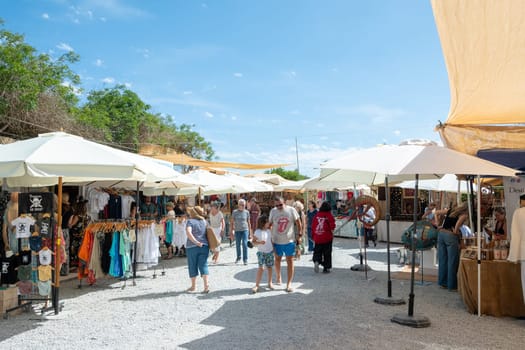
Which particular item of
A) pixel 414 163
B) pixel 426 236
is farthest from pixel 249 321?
pixel 426 236

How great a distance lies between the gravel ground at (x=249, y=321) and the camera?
15.1 feet

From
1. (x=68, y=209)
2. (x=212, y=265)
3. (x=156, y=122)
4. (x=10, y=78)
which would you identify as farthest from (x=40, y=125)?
(x=156, y=122)

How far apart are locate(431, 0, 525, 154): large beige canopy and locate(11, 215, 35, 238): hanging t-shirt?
6201mm

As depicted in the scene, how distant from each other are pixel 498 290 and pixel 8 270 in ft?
23.1

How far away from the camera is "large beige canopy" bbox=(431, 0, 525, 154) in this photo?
16.7 feet

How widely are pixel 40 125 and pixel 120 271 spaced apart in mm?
10510

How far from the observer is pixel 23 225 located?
19.0 ft

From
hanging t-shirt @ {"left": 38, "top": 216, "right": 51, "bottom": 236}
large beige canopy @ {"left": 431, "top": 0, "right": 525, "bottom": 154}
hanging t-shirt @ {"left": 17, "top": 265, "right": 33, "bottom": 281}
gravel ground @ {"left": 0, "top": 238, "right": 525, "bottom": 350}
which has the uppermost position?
large beige canopy @ {"left": 431, "top": 0, "right": 525, "bottom": 154}

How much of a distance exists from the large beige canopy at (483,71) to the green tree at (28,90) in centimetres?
1336

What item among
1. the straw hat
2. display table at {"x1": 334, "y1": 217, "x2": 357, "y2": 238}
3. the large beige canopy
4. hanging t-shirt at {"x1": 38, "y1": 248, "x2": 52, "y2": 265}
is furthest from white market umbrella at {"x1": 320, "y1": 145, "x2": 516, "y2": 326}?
display table at {"x1": 334, "y1": 217, "x2": 357, "y2": 238}

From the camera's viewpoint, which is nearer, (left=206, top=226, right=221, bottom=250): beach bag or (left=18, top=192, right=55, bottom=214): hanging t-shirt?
(left=18, top=192, right=55, bottom=214): hanging t-shirt

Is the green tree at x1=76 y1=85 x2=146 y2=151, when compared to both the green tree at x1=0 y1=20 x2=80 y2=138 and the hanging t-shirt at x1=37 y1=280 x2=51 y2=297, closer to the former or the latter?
the green tree at x1=0 y1=20 x2=80 y2=138

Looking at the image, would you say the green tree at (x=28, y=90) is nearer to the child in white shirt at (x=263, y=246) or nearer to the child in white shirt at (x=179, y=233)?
the child in white shirt at (x=179, y=233)

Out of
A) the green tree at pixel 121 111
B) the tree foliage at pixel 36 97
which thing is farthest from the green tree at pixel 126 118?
the tree foliage at pixel 36 97
